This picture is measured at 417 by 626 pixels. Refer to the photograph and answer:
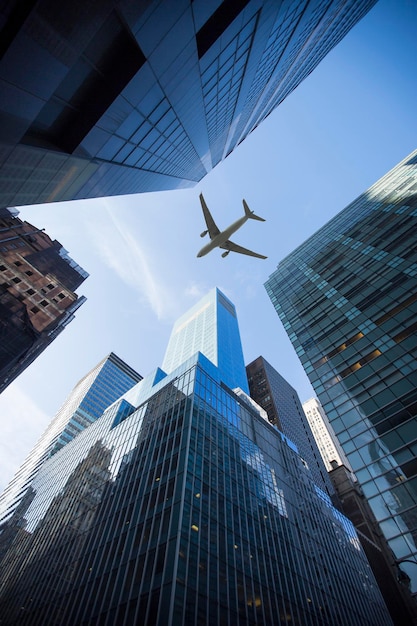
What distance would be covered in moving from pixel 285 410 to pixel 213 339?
43328mm

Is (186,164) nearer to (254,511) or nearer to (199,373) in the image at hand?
(199,373)

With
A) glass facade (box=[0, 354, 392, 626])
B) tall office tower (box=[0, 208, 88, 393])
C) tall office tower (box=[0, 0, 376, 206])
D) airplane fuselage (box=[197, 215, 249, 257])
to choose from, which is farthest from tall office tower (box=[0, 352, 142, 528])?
tall office tower (box=[0, 0, 376, 206])

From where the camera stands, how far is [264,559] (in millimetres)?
34094

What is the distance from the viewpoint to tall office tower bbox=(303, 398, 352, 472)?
137 m

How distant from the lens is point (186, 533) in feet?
91.1

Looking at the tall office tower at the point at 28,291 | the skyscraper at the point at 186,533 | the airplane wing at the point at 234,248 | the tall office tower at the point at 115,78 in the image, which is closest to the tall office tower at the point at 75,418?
the skyscraper at the point at 186,533

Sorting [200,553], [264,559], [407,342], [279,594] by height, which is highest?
[407,342]

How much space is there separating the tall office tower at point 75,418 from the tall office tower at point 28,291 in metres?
56.9

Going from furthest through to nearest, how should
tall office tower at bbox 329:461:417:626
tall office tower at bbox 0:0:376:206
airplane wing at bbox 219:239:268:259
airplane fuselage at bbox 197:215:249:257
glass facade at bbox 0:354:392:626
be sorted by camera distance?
tall office tower at bbox 329:461:417:626 < airplane wing at bbox 219:239:268:259 < airplane fuselage at bbox 197:215:249:257 < glass facade at bbox 0:354:392:626 < tall office tower at bbox 0:0:376:206

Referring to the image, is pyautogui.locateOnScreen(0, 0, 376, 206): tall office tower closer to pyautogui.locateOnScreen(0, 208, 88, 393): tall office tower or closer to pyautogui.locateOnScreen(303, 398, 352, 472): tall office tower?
pyautogui.locateOnScreen(0, 208, 88, 393): tall office tower

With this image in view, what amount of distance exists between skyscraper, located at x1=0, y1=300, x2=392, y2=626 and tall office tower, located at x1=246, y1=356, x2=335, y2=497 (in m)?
33.0

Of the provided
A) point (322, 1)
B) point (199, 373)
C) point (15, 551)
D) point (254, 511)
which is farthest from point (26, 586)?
point (322, 1)

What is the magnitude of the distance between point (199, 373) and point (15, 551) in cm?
4582

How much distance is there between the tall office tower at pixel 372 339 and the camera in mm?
16156
